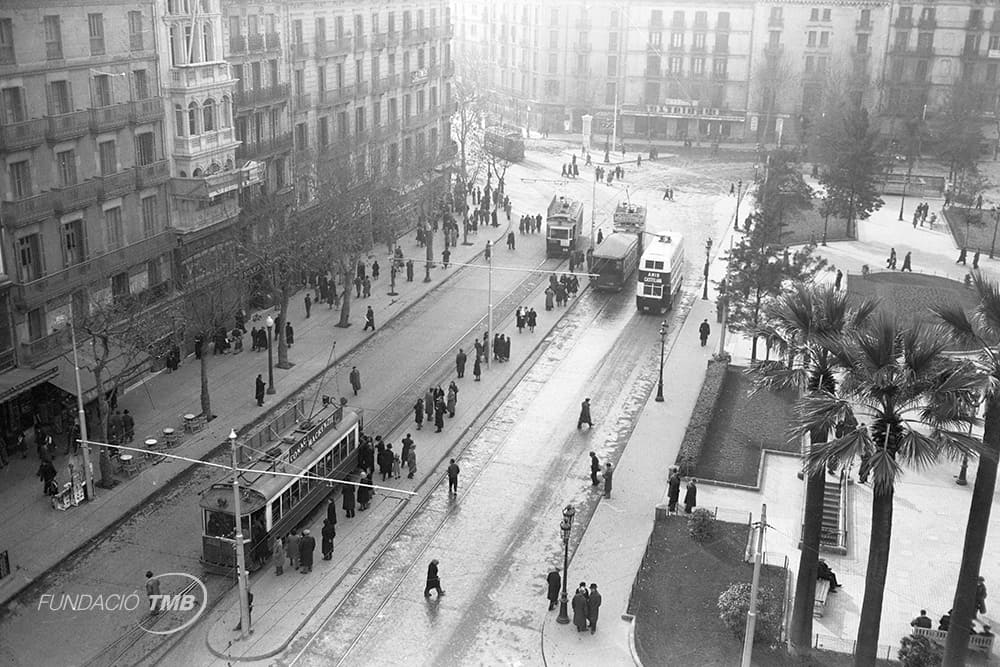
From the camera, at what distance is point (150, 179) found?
49.5m

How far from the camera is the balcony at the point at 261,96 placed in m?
57.5

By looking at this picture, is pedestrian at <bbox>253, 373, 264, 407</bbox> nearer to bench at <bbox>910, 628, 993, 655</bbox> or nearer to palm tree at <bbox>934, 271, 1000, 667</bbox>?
bench at <bbox>910, 628, 993, 655</bbox>

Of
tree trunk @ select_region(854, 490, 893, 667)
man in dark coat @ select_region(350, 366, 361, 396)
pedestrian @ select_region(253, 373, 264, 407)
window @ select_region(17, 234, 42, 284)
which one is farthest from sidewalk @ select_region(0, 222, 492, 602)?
tree trunk @ select_region(854, 490, 893, 667)

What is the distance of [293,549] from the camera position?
108 feet

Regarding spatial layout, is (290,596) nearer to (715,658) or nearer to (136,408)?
(715,658)

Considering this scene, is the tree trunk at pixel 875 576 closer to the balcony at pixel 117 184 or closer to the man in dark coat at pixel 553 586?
the man in dark coat at pixel 553 586

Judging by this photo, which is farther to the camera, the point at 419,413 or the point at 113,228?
the point at 113,228

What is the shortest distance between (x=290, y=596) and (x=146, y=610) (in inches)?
153

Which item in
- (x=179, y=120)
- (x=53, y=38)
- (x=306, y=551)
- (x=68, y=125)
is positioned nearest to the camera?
(x=306, y=551)

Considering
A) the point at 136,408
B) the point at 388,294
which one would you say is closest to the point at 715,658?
the point at 136,408

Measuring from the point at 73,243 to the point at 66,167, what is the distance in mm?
3012

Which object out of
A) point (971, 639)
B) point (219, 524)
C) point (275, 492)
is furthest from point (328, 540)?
point (971, 639)

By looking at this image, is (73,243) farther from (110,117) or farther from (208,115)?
(208,115)

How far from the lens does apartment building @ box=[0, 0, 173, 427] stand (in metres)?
41.0
